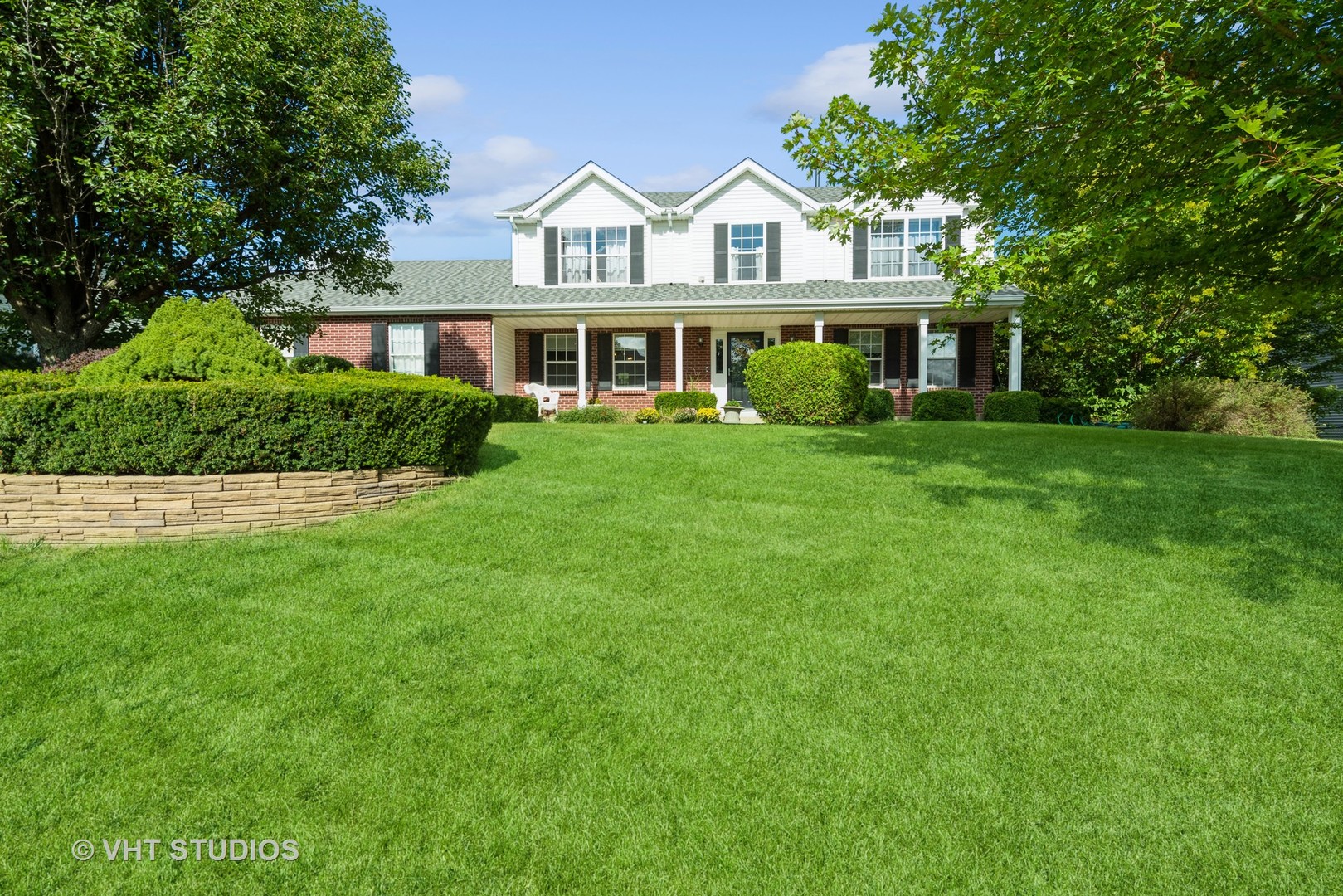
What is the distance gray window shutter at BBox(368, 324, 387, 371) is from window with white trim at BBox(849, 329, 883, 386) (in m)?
12.4

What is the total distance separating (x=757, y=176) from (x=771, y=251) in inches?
78.8

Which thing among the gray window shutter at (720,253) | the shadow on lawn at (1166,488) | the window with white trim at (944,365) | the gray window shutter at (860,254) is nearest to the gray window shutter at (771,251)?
the gray window shutter at (720,253)

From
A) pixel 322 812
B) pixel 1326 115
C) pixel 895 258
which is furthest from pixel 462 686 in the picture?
pixel 895 258

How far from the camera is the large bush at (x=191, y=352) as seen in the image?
20.7 feet

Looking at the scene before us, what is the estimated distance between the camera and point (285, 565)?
489cm

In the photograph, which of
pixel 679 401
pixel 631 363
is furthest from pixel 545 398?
pixel 679 401

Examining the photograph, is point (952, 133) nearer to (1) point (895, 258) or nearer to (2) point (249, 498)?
(2) point (249, 498)

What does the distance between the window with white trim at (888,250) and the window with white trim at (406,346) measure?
39.2 ft

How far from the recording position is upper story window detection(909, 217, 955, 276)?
55.1 feet

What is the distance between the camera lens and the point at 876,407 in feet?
44.5

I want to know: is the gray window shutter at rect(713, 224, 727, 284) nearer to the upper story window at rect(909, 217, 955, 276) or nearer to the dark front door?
the dark front door

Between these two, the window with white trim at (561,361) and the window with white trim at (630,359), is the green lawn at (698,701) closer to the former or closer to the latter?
the window with white trim at (630,359)

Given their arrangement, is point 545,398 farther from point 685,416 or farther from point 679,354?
point 685,416

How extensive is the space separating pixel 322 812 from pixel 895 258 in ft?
57.0
